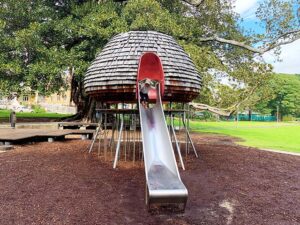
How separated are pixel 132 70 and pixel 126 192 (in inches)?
131

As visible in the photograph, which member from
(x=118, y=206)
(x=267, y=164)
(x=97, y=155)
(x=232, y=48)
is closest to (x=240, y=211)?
(x=118, y=206)

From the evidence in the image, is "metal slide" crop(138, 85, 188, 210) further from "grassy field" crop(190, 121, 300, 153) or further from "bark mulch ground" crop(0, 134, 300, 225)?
"grassy field" crop(190, 121, 300, 153)

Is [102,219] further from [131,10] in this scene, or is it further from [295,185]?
[131,10]

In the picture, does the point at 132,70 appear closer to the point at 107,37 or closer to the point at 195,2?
the point at 107,37

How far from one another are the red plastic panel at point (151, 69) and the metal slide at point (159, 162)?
20 centimetres

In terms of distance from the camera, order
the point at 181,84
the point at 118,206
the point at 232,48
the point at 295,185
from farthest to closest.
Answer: the point at 232,48 < the point at 181,84 < the point at 295,185 < the point at 118,206

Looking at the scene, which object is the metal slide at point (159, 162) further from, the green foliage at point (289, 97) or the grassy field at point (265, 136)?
the green foliage at point (289, 97)

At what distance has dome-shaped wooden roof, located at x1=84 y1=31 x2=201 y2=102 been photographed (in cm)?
868

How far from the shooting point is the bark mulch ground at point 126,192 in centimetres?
527

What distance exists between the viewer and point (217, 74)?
64.4 feet

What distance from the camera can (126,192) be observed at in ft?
21.1

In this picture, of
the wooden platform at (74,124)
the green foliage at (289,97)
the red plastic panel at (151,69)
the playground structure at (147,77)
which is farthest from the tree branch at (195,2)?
the green foliage at (289,97)

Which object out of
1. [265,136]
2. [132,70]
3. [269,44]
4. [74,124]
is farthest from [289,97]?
[132,70]

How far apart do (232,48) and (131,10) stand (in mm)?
7723
